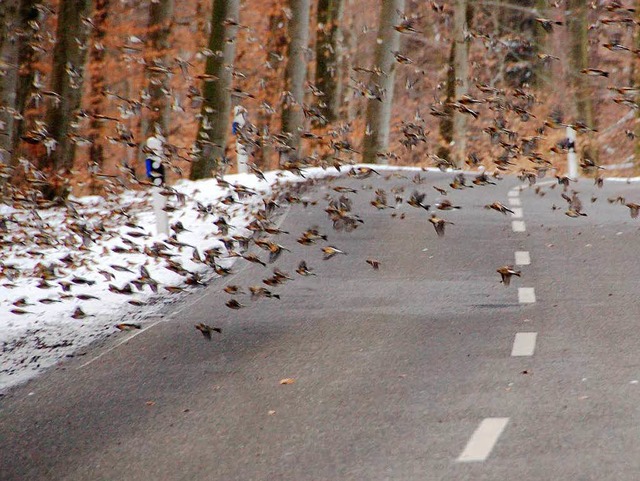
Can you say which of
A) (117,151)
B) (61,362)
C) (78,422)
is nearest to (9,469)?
(78,422)

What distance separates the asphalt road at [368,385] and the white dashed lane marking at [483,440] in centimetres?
2

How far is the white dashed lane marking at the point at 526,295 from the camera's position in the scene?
444 inches

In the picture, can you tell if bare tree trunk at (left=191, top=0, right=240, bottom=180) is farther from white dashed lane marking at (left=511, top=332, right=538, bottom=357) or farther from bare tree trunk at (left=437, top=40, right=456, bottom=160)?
white dashed lane marking at (left=511, top=332, right=538, bottom=357)

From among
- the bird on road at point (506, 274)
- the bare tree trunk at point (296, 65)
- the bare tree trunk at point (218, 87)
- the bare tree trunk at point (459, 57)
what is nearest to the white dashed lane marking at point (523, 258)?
the bird on road at point (506, 274)

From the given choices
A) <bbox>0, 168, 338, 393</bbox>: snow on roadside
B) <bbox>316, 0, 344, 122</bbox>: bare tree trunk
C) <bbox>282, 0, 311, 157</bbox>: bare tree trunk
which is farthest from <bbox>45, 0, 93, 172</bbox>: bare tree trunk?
<bbox>316, 0, 344, 122</bbox>: bare tree trunk

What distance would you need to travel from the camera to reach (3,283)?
538 inches

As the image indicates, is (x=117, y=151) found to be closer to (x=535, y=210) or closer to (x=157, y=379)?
(x=535, y=210)

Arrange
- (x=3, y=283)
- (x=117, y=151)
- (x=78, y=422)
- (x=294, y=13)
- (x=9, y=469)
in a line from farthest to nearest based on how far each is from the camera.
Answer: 1. (x=117, y=151)
2. (x=294, y=13)
3. (x=3, y=283)
4. (x=78, y=422)
5. (x=9, y=469)

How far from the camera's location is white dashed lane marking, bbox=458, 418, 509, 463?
6.37 meters

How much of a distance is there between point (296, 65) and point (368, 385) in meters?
21.6

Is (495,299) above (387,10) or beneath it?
beneath

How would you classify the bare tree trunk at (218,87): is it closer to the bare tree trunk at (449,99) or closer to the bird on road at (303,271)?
the bird on road at (303,271)

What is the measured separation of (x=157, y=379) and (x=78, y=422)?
3.76ft

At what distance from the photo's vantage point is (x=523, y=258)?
13.9 meters
